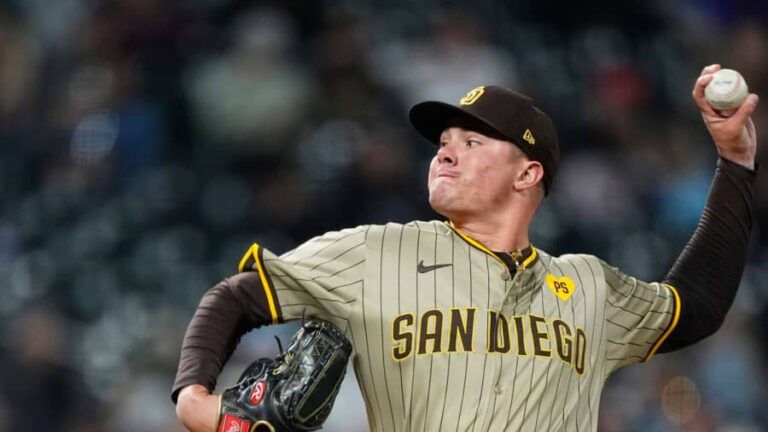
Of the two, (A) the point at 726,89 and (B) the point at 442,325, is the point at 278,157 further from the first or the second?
(B) the point at 442,325

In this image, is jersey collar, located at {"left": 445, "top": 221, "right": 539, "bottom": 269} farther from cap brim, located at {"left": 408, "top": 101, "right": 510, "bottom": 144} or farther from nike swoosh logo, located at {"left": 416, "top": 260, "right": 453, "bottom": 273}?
cap brim, located at {"left": 408, "top": 101, "right": 510, "bottom": 144}

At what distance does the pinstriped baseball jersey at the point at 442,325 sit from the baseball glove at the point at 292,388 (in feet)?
0.35

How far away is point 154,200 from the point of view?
6.50 meters

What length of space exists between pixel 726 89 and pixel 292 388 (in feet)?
4.36

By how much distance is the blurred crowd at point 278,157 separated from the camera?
606 centimetres

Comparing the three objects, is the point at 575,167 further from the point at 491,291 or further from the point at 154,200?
the point at 491,291

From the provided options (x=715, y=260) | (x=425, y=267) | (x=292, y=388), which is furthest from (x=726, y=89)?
(x=292, y=388)

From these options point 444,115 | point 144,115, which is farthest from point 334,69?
point 444,115

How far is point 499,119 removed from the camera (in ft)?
10.9

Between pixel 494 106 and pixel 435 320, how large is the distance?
1.83 ft

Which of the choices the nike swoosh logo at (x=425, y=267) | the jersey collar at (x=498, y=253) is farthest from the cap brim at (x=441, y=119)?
the nike swoosh logo at (x=425, y=267)

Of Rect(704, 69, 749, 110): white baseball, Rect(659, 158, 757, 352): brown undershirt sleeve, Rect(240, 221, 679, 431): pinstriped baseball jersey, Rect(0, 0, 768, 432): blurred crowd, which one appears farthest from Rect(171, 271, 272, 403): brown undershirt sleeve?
Rect(0, 0, 768, 432): blurred crowd

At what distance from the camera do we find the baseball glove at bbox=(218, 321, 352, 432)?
2.90m

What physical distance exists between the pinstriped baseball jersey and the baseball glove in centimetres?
11
